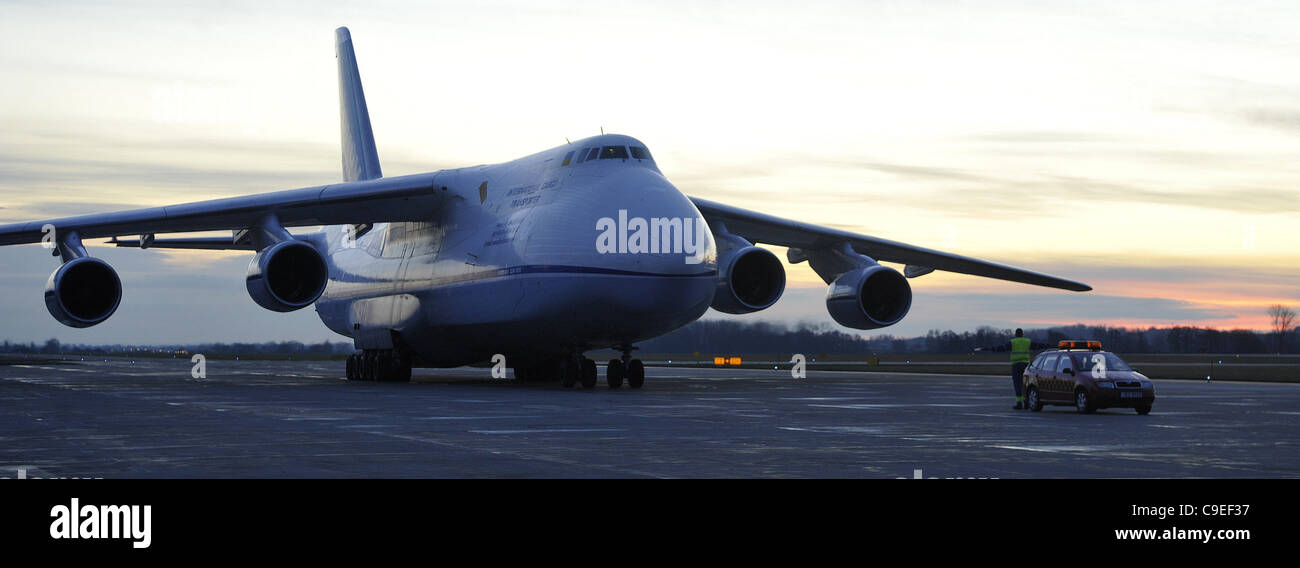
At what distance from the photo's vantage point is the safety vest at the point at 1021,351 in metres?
21.1

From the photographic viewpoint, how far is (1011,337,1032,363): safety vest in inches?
829

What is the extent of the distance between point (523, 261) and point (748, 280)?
534 cm

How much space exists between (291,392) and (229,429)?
10.4 m

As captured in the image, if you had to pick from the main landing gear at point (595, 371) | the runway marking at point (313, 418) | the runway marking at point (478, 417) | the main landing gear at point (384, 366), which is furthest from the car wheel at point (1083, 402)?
the main landing gear at point (384, 366)

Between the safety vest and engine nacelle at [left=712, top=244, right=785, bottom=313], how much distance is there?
6904 mm

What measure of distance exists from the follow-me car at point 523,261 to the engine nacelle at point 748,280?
33 mm

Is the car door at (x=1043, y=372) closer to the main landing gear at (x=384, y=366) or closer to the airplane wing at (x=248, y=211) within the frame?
the airplane wing at (x=248, y=211)

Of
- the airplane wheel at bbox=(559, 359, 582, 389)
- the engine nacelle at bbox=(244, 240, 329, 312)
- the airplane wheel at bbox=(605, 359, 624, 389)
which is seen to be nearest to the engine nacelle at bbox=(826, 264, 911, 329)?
the airplane wheel at bbox=(605, 359, 624, 389)

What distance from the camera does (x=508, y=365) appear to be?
31156 millimetres
